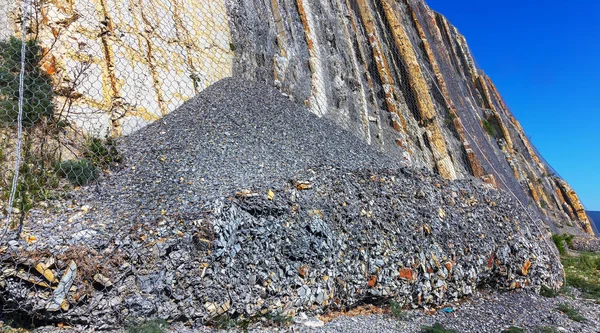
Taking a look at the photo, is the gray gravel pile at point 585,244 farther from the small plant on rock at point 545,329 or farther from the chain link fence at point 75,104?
the chain link fence at point 75,104

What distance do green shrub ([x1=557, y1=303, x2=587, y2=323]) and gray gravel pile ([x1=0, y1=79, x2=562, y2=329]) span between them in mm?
560

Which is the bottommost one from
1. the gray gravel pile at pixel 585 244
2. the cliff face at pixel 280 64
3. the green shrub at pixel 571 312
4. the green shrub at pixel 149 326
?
the green shrub at pixel 149 326

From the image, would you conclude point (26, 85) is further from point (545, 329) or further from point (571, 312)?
point (571, 312)

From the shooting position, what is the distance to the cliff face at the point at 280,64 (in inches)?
232

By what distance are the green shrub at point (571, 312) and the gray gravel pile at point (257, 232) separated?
0.56m

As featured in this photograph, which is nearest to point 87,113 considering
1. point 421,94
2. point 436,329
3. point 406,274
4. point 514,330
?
point 406,274

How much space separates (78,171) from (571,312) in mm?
7596

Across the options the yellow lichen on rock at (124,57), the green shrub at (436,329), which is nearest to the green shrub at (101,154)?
the yellow lichen on rock at (124,57)

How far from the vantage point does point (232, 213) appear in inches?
166

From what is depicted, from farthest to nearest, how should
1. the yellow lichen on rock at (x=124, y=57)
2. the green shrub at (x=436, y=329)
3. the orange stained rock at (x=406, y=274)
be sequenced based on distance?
the yellow lichen on rock at (x=124, y=57), the orange stained rock at (x=406, y=274), the green shrub at (x=436, y=329)

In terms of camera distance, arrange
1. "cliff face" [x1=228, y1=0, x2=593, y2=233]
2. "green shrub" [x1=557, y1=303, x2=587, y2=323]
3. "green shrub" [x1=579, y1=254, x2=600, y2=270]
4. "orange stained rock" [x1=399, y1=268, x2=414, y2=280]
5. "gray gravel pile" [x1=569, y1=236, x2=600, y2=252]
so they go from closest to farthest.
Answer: "orange stained rock" [x1=399, y1=268, x2=414, y2=280] → "green shrub" [x1=557, y1=303, x2=587, y2=323] → "cliff face" [x1=228, y1=0, x2=593, y2=233] → "green shrub" [x1=579, y1=254, x2=600, y2=270] → "gray gravel pile" [x1=569, y1=236, x2=600, y2=252]

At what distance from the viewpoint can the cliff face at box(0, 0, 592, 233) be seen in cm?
588

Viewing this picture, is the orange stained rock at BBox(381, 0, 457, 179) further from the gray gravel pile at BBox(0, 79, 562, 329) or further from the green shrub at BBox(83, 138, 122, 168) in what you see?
the green shrub at BBox(83, 138, 122, 168)

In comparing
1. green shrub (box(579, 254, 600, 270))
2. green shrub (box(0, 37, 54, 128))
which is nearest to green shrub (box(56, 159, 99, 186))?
green shrub (box(0, 37, 54, 128))
